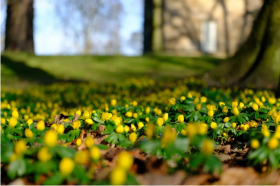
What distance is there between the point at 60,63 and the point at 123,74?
11.0ft

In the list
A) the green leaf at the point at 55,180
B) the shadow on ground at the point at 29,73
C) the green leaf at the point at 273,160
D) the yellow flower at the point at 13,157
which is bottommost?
the green leaf at the point at 55,180

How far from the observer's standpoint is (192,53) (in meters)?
22.5

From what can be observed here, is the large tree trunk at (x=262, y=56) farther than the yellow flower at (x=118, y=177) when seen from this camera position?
Yes

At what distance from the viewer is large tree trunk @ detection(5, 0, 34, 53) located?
52.2ft

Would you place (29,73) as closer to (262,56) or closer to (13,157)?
(262,56)

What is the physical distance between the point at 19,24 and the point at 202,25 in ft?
41.5

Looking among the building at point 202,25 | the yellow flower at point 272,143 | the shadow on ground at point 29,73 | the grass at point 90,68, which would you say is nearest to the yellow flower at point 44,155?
the yellow flower at point 272,143

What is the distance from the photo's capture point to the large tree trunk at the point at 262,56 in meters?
7.27

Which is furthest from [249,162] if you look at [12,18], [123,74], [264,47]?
[12,18]

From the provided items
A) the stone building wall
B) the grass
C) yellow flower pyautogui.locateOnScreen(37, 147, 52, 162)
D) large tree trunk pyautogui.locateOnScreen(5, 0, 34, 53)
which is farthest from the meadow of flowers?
the stone building wall

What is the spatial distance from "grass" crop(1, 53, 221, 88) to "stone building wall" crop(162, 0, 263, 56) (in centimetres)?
757

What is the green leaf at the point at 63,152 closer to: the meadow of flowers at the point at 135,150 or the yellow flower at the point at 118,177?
the meadow of flowers at the point at 135,150

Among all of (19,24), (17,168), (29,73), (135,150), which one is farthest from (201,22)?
(17,168)

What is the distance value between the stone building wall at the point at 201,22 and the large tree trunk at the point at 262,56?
13.7 metres
